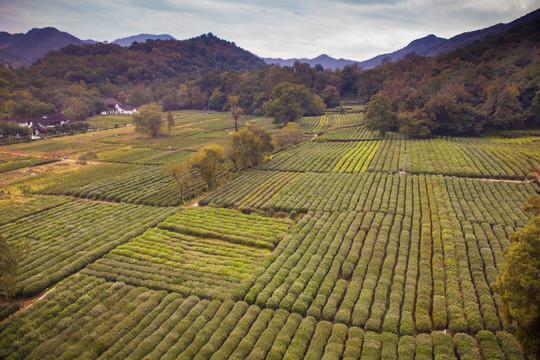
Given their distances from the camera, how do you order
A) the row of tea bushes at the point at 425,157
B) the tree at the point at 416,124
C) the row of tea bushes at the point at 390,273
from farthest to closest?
the tree at the point at 416,124, the row of tea bushes at the point at 425,157, the row of tea bushes at the point at 390,273

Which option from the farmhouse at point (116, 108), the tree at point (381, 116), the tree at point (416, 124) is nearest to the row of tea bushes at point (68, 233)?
the tree at point (381, 116)

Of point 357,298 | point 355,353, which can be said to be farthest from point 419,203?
point 355,353

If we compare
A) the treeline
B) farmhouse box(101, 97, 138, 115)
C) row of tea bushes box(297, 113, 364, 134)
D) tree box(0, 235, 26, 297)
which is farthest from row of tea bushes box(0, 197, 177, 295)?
farmhouse box(101, 97, 138, 115)

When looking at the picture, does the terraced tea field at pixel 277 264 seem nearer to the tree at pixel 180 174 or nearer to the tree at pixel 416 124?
the tree at pixel 180 174

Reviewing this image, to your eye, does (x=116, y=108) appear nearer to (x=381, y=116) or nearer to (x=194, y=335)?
(x=381, y=116)

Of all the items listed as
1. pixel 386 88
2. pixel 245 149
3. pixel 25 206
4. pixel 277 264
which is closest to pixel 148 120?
pixel 245 149
